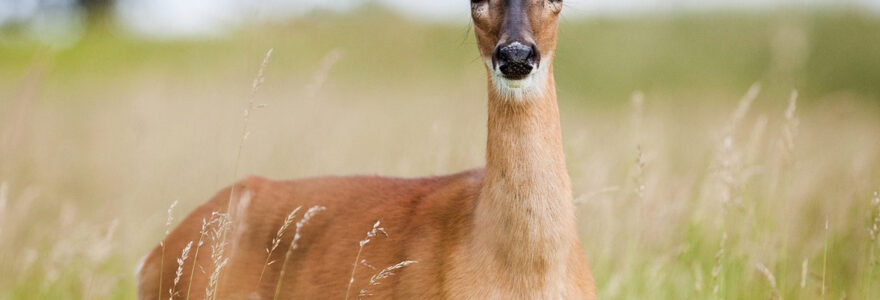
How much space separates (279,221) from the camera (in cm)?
434

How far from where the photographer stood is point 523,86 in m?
3.37

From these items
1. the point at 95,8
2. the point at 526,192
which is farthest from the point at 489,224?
the point at 95,8

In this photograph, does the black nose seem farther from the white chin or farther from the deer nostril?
the white chin

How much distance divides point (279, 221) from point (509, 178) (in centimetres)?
140

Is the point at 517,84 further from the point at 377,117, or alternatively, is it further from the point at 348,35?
the point at 348,35

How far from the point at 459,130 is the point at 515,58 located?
19.5 ft

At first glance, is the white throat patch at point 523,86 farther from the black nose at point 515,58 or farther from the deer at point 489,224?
the black nose at point 515,58

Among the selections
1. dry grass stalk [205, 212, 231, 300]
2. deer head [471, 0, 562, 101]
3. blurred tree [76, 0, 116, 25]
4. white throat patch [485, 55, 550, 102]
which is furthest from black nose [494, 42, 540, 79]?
blurred tree [76, 0, 116, 25]

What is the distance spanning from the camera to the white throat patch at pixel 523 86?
338 centimetres

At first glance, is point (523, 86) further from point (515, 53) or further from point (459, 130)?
point (459, 130)

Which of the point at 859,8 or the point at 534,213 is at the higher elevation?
the point at 859,8

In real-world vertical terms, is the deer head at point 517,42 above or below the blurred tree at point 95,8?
below

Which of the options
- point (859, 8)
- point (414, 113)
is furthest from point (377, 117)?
point (859, 8)

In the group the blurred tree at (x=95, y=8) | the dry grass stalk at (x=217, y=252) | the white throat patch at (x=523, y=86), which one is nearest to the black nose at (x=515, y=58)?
the white throat patch at (x=523, y=86)
